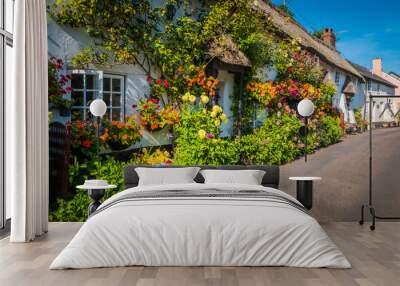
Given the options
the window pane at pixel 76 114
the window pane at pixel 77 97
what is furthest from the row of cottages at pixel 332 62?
the window pane at pixel 76 114

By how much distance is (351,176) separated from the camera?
243 inches

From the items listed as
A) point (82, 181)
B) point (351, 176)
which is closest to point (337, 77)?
point (351, 176)

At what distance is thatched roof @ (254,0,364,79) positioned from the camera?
624 centimetres

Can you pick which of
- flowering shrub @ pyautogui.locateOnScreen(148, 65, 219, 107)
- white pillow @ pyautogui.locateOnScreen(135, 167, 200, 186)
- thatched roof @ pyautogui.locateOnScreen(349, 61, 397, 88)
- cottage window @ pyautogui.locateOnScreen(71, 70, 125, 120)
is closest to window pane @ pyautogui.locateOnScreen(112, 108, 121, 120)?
cottage window @ pyautogui.locateOnScreen(71, 70, 125, 120)

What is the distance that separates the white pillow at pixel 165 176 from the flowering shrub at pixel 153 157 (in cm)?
61

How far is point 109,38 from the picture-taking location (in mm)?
6227

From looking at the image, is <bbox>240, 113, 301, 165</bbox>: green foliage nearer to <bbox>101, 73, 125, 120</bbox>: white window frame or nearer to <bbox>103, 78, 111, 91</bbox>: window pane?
<bbox>101, 73, 125, 120</bbox>: white window frame

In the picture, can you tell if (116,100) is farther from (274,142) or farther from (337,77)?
(337,77)

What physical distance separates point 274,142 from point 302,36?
139 centimetres

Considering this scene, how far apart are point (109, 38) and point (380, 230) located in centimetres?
394

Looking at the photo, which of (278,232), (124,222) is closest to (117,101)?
(124,222)

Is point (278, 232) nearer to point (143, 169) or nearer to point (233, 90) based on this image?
point (143, 169)

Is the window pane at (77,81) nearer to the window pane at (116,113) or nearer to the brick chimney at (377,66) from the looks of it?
the window pane at (116,113)

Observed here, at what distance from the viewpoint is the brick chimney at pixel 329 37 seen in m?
6.23
